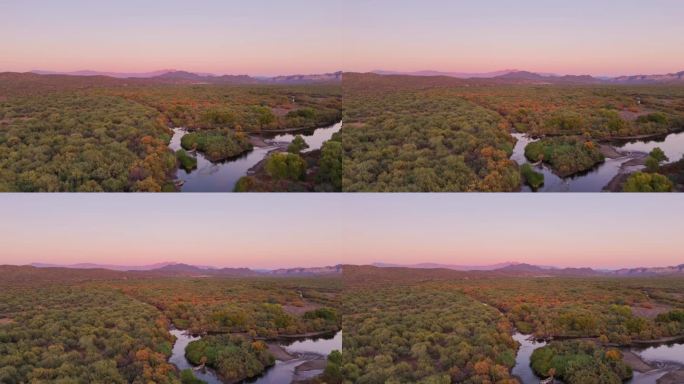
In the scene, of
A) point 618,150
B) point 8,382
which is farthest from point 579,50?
point 8,382

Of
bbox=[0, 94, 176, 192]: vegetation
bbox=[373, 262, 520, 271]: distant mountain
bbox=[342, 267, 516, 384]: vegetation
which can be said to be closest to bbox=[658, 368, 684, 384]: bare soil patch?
bbox=[342, 267, 516, 384]: vegetation

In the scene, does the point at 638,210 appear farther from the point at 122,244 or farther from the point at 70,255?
the point at 70,255

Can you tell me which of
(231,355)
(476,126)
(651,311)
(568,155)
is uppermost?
(476,126)

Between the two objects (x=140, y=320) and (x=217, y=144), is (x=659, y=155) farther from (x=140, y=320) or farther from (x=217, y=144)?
(x=140, y=320)

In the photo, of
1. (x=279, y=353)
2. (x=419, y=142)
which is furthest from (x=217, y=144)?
(x=279, y=353)

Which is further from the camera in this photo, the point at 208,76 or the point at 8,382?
the point at 208,76
